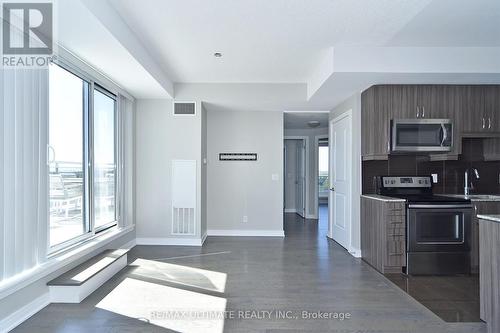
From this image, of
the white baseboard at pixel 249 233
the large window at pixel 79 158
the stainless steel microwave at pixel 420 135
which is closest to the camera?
the large window at pixel 79 158

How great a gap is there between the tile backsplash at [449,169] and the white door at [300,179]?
352 cm

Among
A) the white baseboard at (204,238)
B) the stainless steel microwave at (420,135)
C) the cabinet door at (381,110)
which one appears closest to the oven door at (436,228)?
the stainless steel microwave at (420,135)

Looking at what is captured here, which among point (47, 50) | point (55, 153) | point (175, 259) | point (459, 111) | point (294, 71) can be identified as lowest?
point (175, 259)

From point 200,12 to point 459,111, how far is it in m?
3.41

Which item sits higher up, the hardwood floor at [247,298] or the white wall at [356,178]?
the white wall at [356,178]

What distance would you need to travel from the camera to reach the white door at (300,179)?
7676 millimetres

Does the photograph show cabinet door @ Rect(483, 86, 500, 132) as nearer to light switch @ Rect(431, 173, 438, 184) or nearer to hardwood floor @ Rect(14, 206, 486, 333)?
light switch @ Rect(431, 173, 438, 184)

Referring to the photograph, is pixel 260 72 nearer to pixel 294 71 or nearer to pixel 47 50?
pixel 294 71

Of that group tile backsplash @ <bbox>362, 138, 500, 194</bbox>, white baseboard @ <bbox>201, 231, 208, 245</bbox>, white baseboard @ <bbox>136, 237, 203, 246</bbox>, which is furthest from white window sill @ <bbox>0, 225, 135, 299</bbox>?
tile backsplash @ <bbox>362, 138, 500, 194</bbox>

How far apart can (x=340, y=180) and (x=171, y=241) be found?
2890mm

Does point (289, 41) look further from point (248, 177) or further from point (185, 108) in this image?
point (248, 177)

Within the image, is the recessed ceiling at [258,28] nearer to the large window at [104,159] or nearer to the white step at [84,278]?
the large window at [104,159]

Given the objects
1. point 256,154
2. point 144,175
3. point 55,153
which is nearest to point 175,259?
point 144,175

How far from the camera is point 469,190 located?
13.5 feet
